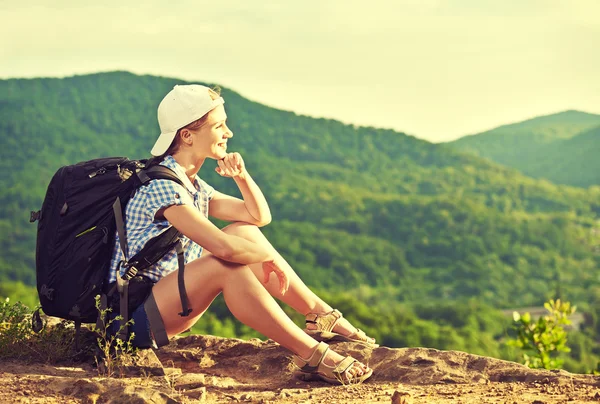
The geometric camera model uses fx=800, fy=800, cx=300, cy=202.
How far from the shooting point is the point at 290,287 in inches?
179

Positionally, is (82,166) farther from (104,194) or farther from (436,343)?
(436,343)

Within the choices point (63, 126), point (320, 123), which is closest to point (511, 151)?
point (320, 123)

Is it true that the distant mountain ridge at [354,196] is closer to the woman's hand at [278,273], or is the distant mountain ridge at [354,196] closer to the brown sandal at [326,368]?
the woman's hand at [278,273]

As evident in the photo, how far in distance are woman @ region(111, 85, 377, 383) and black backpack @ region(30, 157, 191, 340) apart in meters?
0.06

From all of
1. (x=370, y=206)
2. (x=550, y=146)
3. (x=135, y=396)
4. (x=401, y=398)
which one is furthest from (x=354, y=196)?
(x=135, y=396)

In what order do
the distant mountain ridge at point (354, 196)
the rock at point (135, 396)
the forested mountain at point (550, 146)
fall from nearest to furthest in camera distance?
the rock at point (135, 396)
the distant mountain ridge at point (354, 196)
the forested mountain at point (550, 146)

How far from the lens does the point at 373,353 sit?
15.1 feet

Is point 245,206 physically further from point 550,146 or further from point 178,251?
point 550,146

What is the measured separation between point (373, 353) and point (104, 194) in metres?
1.77

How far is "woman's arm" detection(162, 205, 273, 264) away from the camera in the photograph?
12.3 feet

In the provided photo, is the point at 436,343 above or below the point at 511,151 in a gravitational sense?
below

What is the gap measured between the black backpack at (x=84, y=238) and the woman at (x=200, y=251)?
6cm

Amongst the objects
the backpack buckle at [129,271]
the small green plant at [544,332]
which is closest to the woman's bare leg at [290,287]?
the backpack buckle at [129,271]

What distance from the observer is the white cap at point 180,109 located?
13.1 ft
